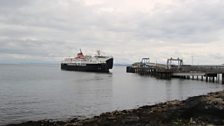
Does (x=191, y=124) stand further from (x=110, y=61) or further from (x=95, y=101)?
(x=110, y=61)

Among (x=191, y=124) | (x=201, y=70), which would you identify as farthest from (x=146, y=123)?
(x=201, y=70)

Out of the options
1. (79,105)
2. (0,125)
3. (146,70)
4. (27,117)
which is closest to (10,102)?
(79,105)

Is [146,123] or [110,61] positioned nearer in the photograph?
[146,123]

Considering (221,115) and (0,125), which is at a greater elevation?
(221,115)

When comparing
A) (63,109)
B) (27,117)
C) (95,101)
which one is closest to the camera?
(27,117)

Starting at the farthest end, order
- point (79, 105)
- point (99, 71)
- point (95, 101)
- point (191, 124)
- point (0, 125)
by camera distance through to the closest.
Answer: point (99, 71) → point (95, 101) → point (79, 105) → point (0, 125) → point (191, 124)

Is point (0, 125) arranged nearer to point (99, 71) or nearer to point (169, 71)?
point (169, 71)

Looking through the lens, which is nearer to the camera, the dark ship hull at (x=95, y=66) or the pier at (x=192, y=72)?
the pier at (x=192, y=72)

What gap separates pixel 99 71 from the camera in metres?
135

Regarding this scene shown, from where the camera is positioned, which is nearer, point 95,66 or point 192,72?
point 192,72

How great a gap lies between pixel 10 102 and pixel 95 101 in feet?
32.1

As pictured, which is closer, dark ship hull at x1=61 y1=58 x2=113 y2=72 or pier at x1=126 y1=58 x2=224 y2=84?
pier at x1=126 y1=58 x2=224 y2=84

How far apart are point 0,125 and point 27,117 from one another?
4100mm

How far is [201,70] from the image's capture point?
290 ft
